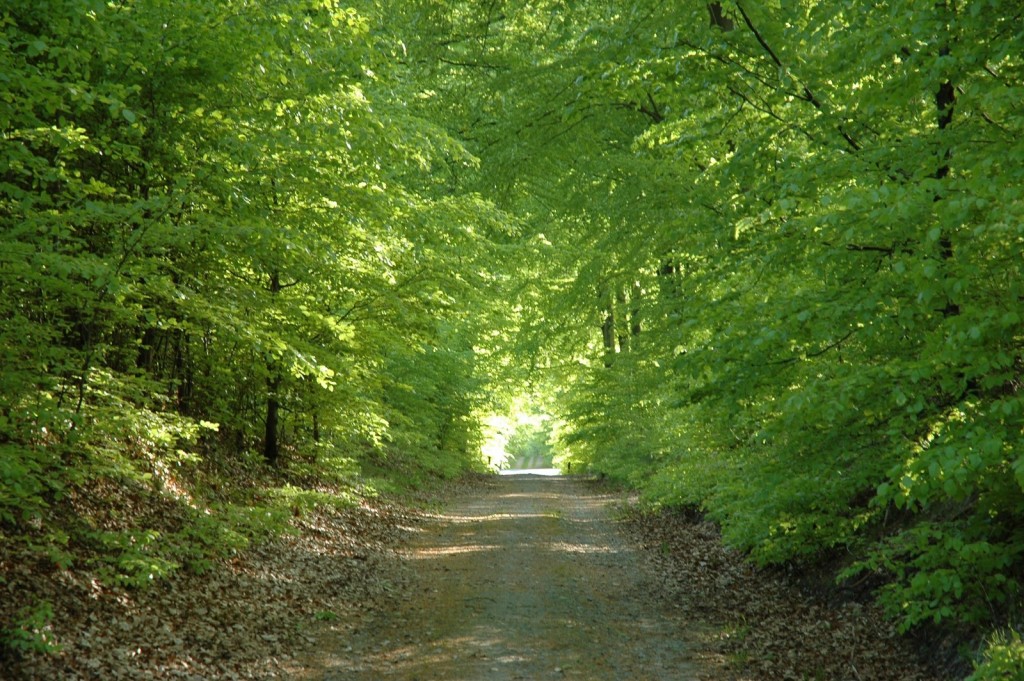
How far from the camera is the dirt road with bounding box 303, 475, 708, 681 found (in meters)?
7.16

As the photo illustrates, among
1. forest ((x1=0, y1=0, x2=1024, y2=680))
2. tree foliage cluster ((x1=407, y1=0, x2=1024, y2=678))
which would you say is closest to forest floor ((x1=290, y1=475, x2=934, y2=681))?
tree foliage cluster ((x1=407, y1=0, x2=1024, y2=678))

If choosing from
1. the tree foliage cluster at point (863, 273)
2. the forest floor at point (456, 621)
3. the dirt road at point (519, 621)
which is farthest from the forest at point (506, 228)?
the dirt road at point (519, 621)

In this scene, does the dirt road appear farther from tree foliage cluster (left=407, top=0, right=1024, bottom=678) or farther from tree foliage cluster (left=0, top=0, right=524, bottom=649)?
tree foliage cluster (left=0, top=0, right=524, bottom=649)

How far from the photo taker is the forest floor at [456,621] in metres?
6.68

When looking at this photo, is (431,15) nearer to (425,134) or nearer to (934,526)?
(425,134)

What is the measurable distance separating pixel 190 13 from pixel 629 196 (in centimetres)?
707

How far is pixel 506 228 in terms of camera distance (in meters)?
14.6

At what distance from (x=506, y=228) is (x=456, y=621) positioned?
7.92m

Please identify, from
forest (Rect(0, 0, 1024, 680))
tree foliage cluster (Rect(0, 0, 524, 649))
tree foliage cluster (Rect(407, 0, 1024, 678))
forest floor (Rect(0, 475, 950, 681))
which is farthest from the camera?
forest floor (Rect(0, 475, 950, 681))

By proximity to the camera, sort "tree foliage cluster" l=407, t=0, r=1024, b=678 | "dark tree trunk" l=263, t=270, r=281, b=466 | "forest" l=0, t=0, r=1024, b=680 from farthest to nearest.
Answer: "dark tree trunk" l=263, t=270, r=281, b=466, "forest" l=0, t=0, r=1024, b=680, "tree foliage cluster" l=407, t=0, r=1024, b=678

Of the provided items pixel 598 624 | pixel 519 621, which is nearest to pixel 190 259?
pixel 519 621

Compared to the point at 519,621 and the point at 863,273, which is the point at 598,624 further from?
the point at 863,273

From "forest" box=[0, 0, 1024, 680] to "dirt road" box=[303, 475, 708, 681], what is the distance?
1.74 metres

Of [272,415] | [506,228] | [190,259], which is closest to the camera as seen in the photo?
[190,259]
